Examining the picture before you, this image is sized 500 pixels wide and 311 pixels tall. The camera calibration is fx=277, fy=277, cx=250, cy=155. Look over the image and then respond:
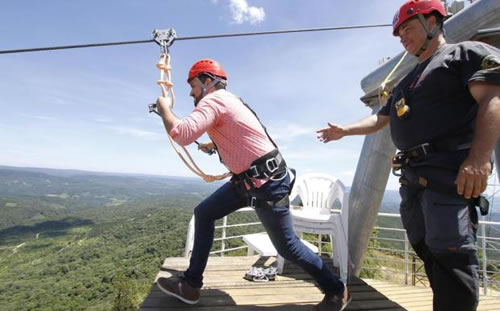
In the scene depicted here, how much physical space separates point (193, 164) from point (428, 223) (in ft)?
6.71

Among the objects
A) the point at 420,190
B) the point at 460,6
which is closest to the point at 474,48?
the point at 420,190

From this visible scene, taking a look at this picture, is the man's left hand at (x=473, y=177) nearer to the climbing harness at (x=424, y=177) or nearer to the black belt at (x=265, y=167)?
the climbing harness at (x=424, y=177)

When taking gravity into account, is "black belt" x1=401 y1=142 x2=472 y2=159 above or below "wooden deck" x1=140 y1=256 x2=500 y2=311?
above

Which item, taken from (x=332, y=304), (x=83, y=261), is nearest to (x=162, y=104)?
(x=332, y=304)

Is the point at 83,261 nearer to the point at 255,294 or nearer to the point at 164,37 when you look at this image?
the point at 255,294

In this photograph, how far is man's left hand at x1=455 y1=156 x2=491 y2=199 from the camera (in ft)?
4.42

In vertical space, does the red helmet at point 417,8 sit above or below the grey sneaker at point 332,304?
above

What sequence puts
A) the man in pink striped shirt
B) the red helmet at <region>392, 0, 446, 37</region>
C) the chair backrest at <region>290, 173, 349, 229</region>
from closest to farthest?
the red helmet at <region>392, 0, 446, 37</region> → the man in pink striped shirt → the chair backrest at <region>290, 173, 349, 229</region>

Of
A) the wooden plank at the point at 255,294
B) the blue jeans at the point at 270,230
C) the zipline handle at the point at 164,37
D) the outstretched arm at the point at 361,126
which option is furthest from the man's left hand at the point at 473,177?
the zipline handle at the point at 164,37

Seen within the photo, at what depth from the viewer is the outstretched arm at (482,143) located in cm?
133

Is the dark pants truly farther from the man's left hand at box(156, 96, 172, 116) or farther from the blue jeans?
the man's left hand at box(156, 96, 172, 116)

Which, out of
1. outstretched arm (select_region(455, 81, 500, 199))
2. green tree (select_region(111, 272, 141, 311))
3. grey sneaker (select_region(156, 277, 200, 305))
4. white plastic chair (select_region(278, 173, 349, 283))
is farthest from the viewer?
green tree (select_region(111, 272, 141, 311))

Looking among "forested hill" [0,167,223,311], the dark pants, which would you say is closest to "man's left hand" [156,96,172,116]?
the dark pants

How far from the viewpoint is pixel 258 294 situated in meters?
Result: 2.88
